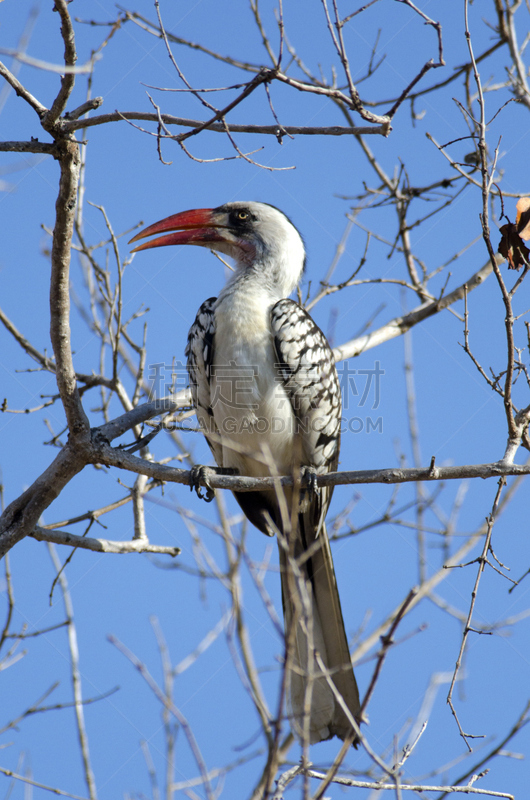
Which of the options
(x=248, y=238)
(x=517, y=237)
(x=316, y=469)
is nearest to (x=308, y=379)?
(x=316, y=469)

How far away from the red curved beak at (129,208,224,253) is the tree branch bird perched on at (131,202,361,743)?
0.11 meters

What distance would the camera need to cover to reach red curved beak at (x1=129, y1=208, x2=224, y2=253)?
4586mm

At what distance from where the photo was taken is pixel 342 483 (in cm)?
291

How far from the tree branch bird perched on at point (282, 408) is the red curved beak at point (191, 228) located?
0.11m

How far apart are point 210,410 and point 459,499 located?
2744mm

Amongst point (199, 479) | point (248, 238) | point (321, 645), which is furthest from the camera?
point (248, 238)

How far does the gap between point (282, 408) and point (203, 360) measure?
59cm

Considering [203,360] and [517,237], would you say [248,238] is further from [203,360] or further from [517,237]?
[517,237]

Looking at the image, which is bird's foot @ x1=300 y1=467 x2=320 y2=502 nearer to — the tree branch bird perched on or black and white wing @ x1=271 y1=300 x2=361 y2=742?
the tree branch bird perched on

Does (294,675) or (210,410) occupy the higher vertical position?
(210,410)

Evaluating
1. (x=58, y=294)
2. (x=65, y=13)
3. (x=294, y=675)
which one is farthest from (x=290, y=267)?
(x=294, y=675)

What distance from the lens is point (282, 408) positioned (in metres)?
3.91

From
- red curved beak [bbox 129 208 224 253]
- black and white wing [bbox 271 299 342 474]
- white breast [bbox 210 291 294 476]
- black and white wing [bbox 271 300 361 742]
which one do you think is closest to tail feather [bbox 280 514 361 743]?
black and white wing [bbox 271 300 361 742]

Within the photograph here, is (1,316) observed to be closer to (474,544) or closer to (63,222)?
(63,222)
